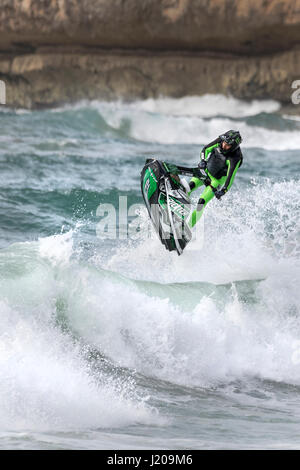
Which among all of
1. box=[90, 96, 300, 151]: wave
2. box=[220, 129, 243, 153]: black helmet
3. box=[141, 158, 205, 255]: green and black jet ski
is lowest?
box=[141, 158, 205, 255]: green and black jet ski

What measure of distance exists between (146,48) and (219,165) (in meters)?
20.6

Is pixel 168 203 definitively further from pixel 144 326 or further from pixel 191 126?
pixel 191 126

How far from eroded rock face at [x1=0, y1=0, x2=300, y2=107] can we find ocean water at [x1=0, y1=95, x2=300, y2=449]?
14765mm

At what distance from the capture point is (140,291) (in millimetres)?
6941

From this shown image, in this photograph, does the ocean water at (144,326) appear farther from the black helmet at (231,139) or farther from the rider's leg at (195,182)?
the black helmet at (231,139)

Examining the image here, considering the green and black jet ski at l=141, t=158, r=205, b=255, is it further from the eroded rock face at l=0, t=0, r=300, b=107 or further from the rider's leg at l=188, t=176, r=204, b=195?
the eroded rock face at l=0, t=0, r=300, b=107

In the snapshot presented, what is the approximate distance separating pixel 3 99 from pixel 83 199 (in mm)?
18610

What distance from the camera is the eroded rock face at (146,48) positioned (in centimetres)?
2538

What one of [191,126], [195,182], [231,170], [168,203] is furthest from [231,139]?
[191,126]

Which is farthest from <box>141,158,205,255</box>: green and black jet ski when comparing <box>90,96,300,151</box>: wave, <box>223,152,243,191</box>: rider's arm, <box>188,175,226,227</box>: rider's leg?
<box>90,96,300,151</box>: wave

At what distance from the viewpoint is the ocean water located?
4852 millimetres

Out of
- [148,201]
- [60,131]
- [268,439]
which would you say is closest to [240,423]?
[268,439]

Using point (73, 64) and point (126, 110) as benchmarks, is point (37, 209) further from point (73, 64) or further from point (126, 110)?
point (73, 64)

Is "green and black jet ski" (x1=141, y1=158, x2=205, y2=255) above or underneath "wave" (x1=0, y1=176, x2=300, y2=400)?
above
